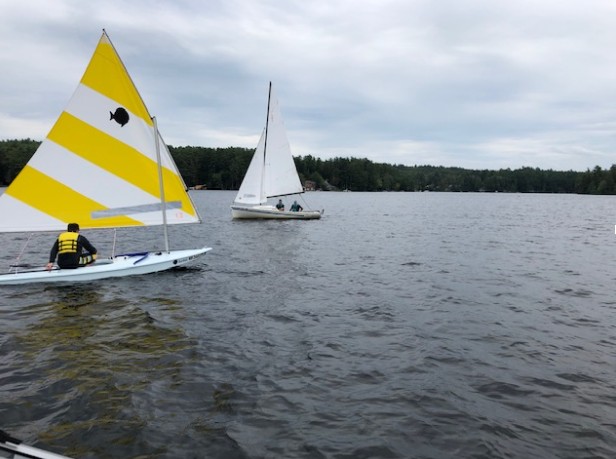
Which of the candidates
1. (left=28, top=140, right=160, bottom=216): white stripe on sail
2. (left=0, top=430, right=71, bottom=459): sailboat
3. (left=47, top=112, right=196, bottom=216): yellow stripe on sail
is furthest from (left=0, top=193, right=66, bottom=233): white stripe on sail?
(left=0, top=430, right=71, bottom=459): sailboat

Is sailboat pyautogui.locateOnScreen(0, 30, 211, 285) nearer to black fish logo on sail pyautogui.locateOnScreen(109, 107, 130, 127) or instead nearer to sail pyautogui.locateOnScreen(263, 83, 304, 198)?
black fish logo on sail pyautogui.locateOnScreen(109, 107, 130, 127)

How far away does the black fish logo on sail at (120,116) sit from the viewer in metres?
14.9

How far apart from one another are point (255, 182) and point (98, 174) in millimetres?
27945

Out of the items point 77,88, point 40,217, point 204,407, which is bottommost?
point 204,407

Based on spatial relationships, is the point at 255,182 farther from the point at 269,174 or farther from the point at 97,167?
the point at 97,167

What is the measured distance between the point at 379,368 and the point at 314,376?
1.33m

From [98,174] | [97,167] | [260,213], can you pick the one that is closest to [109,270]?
[98,174]

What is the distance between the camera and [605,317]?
12938 mm

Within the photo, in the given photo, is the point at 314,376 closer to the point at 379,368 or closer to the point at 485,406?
the point at 379,368

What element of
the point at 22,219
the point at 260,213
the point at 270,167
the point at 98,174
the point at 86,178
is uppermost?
the point at 270,167

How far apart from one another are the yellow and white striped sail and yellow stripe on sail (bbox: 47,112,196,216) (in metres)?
0.03

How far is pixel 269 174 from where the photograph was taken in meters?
43.1

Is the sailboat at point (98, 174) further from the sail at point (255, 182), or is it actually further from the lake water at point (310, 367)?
the sail at point (255, 182)

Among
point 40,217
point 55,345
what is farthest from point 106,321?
point 40,217
